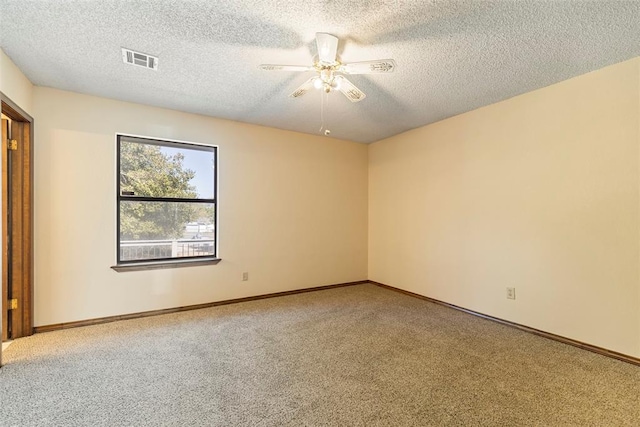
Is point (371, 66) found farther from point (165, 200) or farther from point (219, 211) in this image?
point (165, 200)

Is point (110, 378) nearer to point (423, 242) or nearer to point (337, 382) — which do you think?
point (337, 382)

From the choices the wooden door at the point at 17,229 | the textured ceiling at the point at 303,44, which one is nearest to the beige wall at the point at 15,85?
the textured ceiling at the point at 303,44

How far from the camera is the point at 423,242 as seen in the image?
4.30m

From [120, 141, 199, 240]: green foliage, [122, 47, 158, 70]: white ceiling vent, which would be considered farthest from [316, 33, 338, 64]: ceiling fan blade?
[120, 141, 199, 240]: green foliage

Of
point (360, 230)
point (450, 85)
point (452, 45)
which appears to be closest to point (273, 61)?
point (452, 45)

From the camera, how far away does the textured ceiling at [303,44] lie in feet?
6.16

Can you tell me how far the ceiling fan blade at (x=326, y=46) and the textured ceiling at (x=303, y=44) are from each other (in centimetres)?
11

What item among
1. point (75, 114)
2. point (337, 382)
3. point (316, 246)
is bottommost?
point (337, 382)

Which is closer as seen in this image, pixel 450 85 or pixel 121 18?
pixel 121 18

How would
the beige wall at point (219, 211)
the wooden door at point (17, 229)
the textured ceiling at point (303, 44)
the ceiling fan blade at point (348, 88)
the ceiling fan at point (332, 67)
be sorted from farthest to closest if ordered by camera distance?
the beige wall at point (219, 211) → the wooden door at point (17, 229) → the ceiling fan blade at point (348, 88) → the ceiling fan at point (332, 67) → the textured ceiling at point (303, 44)

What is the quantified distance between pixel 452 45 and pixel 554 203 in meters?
1.91

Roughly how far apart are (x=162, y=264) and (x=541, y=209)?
14.1 ft

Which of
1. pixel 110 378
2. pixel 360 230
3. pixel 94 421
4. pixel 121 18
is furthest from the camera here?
pixel 360 230

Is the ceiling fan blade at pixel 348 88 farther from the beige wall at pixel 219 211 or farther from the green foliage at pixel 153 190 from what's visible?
the green foliage at pixel 153 190
